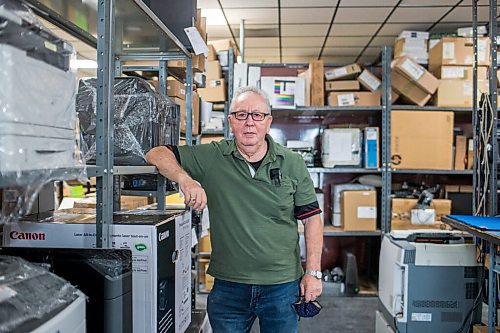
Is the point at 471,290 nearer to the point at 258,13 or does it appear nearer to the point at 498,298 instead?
the point at 498,298

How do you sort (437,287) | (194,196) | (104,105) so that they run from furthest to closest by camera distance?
1. (437,287)
2. (194,196)
3. (104,105)

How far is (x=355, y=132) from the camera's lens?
4.07 meters

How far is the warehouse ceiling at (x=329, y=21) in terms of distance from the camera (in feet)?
13.8

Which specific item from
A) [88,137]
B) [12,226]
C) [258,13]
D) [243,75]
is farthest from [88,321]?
[258,13]

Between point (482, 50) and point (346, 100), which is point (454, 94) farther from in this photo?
point (346, 100)

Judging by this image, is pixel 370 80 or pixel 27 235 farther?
pixel 370 80

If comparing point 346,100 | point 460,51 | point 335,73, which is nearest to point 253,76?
point 335,73

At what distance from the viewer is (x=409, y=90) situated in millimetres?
4059

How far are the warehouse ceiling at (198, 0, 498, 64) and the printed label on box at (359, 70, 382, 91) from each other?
2.21 ft

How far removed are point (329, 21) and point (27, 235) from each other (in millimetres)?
4061

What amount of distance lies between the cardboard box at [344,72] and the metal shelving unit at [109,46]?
7.08 ft

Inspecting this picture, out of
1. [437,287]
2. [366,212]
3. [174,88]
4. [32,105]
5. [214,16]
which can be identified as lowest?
[437,287]

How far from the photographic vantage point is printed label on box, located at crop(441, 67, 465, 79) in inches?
157

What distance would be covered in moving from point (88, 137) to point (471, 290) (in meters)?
2.31
